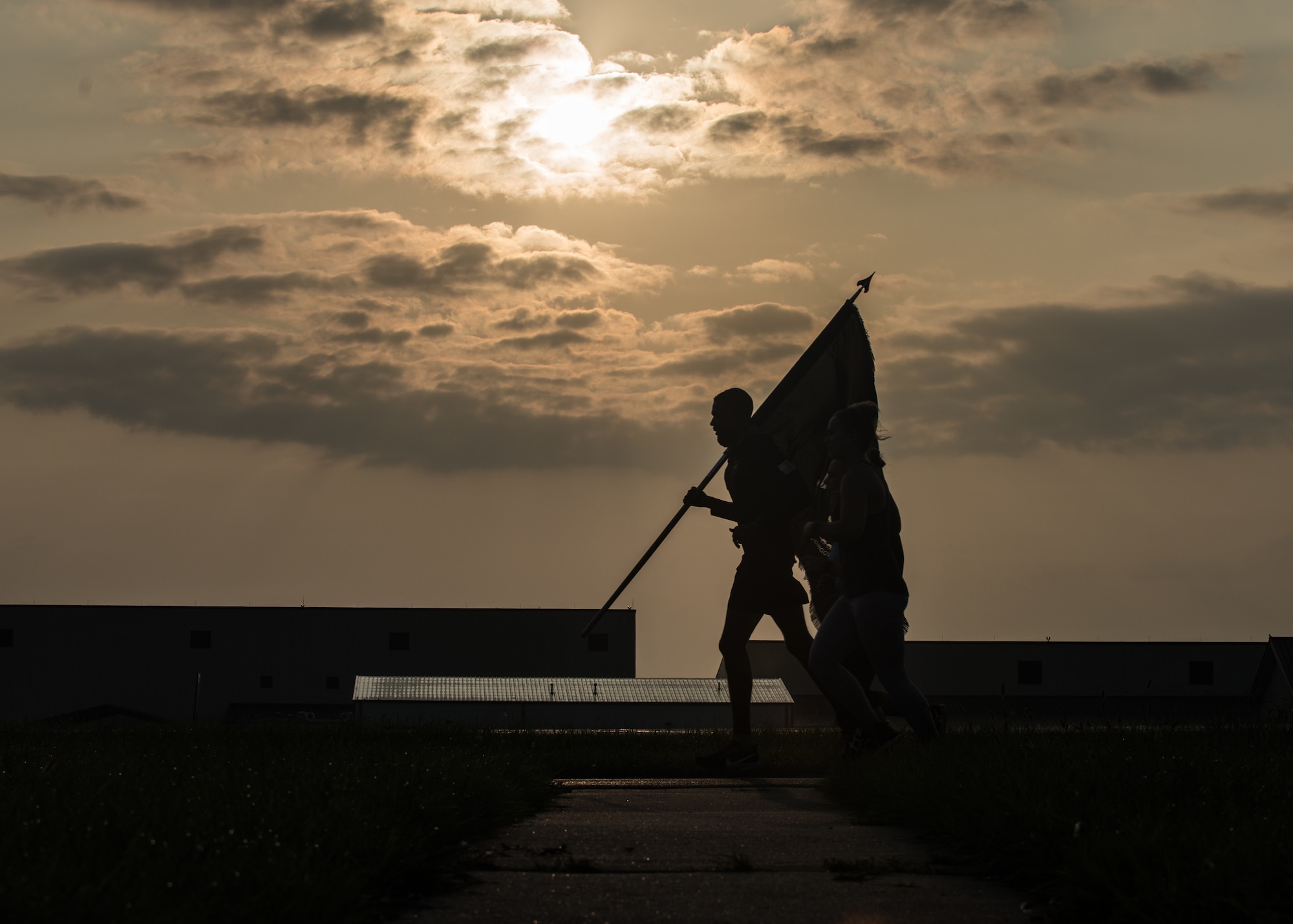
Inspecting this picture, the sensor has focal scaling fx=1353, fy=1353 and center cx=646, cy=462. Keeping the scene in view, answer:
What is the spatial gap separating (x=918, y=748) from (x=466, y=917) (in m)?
3.62

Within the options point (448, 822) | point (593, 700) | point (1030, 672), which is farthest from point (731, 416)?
point (1030, 672)

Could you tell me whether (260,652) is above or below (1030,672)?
above

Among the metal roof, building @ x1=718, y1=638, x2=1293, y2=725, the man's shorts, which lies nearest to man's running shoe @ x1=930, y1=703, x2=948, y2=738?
the man's shorts

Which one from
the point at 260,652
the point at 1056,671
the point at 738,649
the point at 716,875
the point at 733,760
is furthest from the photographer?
the point at 1056,671

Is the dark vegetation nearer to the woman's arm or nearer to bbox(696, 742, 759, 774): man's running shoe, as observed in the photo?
bbox(696, 742, 759, 774): man's running shoe

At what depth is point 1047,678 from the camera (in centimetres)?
5897

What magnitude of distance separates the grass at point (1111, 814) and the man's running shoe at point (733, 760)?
4.18 ft

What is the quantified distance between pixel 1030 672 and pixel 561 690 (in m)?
23.4

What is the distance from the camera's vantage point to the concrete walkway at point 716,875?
3.47m

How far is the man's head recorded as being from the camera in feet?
29.0

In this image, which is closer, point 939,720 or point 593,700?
point 939,720

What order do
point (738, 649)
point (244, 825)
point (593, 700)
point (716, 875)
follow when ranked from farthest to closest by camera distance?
point (593, 700) < point (738, 649) < point (716, 875) < point (244, 825)

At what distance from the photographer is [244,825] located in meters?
3.94

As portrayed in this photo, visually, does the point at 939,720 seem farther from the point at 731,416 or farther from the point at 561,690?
the point at 561,690
